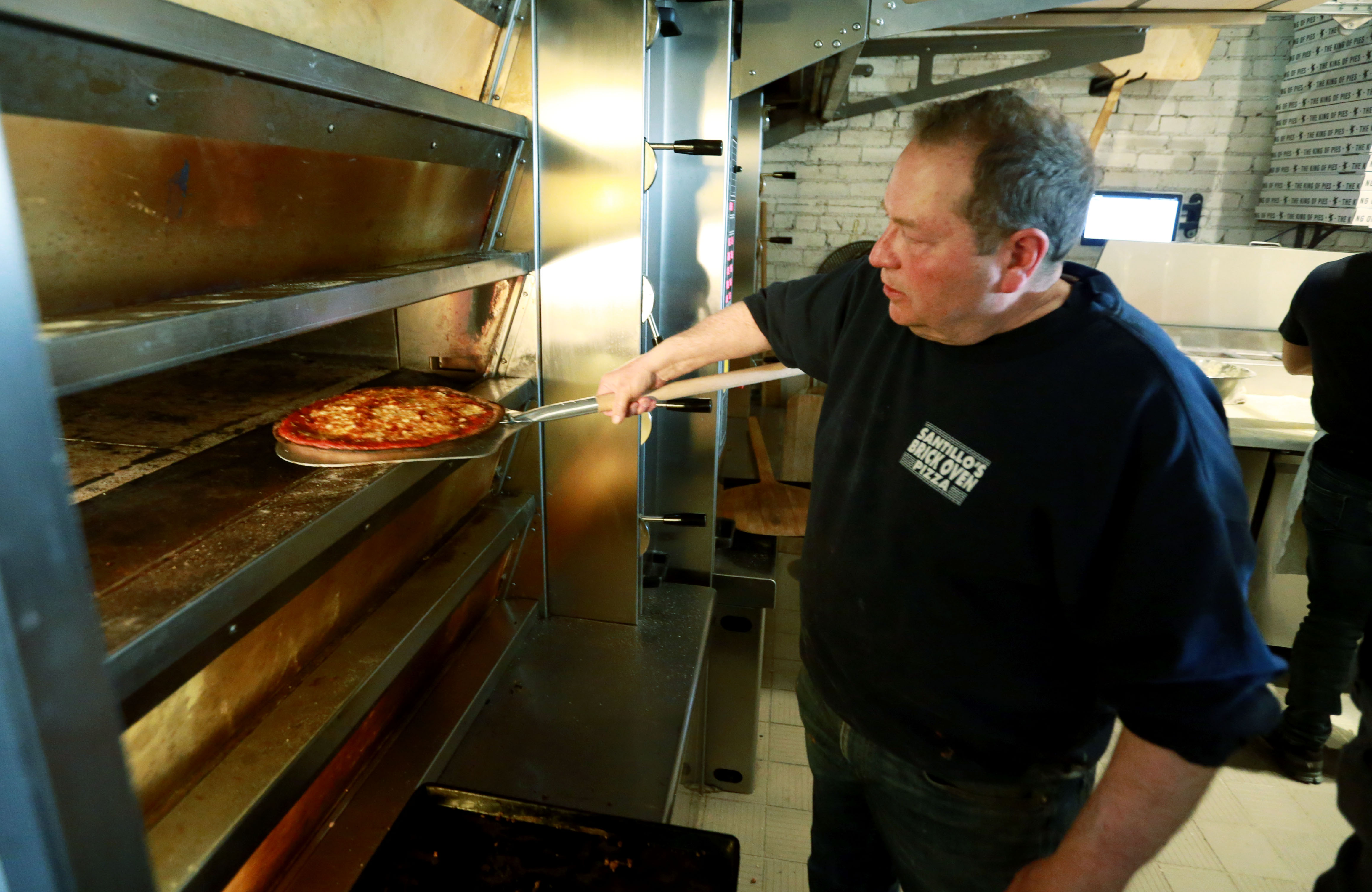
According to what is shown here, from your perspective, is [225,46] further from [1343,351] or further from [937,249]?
[1343,351]

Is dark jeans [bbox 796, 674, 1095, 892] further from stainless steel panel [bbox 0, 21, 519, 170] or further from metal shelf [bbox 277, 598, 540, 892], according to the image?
stainless steel panel [bbox 0, 21, 519, 170]

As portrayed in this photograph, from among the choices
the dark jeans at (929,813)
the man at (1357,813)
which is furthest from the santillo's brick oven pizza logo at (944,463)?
the man at (1357,813)

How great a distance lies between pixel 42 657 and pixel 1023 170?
43.9 inches

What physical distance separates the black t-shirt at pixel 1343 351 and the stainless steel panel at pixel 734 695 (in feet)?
6.15

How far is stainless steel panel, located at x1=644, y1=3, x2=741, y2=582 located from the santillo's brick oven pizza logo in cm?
109

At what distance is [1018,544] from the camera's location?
1069mm

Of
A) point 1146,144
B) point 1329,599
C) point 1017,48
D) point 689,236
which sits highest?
point 1017,48

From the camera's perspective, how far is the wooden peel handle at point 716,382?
1444 millimetres

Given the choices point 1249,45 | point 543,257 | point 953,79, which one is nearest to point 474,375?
point 543,257

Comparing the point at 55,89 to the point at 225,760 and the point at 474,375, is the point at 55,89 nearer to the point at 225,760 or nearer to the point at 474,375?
the point at 225,760

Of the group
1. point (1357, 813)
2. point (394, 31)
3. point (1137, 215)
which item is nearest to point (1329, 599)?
point (1357, 813)

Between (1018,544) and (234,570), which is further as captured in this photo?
(1018,544)

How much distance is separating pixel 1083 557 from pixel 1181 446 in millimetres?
184

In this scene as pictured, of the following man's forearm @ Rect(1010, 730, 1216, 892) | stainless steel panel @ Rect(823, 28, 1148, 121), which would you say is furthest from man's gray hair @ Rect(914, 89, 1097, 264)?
stainless steel panel @ Rect(823, 28, 1148, 121)
